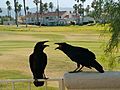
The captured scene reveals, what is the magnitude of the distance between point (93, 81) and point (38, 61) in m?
0.81

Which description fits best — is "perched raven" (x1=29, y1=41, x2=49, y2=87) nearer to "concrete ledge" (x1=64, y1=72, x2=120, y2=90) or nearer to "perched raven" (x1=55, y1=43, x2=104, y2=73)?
"perched raven" (x1=55, y1=43, x2=104, y2=73)

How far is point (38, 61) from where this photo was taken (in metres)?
4.76

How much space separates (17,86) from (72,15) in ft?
474

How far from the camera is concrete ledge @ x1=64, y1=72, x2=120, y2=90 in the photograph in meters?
4.25

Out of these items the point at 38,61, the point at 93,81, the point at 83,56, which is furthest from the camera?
the point at 38,61

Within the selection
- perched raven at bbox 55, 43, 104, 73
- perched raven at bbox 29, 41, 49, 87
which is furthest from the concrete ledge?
perched raven at bbox 29, 41, 49, 87

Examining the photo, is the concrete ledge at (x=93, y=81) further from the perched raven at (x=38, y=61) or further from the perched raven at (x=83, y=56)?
the perched raven at (x=38, y=61)

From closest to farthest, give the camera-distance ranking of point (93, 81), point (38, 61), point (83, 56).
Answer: point (93, 81), point (83, 56), point (38, 61)

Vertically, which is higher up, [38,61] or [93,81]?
[38,61]

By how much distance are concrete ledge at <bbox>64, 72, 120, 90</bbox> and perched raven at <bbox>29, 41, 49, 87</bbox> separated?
54cm

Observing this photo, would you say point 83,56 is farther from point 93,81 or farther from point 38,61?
point 38,61

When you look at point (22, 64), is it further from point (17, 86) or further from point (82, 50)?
point (82, 50)

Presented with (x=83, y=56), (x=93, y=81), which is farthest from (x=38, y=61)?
(x=93, y=81)

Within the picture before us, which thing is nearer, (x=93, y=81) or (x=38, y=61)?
(x=93, y=81)
